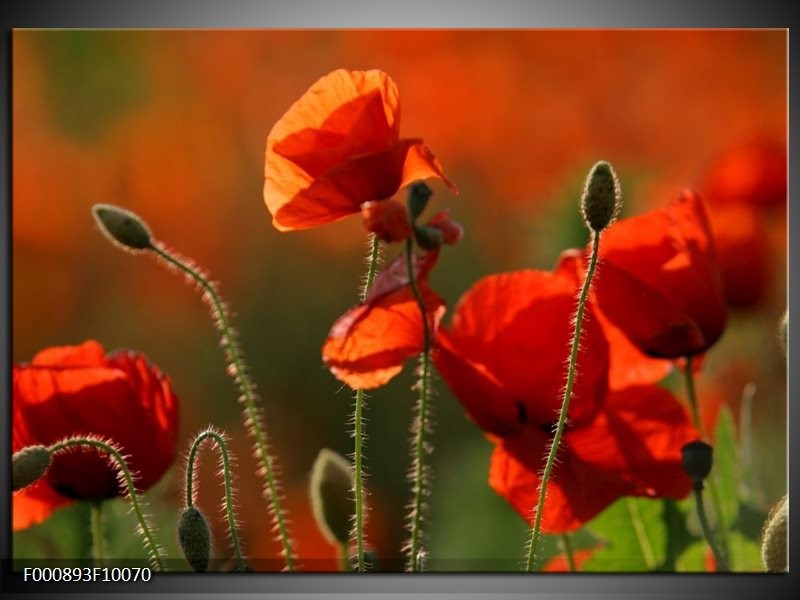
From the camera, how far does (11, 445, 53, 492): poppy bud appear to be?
96 centimetres

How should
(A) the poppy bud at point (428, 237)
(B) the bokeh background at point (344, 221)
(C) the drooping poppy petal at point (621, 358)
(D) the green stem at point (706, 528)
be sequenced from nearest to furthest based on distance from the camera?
(A) the poppy bud at point (428, 237)
(D) the green stem at point (706, 528)
(C) the drooping poppy petal at point (621, 358)
(B) the bokeh background at point (344, 221)

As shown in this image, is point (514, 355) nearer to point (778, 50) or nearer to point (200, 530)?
point (200, 530)

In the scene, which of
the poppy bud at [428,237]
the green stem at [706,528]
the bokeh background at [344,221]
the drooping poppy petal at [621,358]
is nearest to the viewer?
the poppy bud at [428,237]

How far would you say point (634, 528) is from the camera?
3.99 ft

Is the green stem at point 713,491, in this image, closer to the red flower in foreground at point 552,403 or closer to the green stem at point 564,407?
the red flower in foreground at point 552,403

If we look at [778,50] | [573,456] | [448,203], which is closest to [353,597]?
[573,456]

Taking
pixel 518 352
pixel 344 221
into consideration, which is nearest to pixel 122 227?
pixel 518 352

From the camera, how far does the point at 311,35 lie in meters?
1.53

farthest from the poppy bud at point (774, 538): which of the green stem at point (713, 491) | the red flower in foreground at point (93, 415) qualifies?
the red flower in foreground at point (93, 415)

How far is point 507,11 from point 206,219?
504mm

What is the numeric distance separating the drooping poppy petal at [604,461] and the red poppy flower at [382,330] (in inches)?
7.9

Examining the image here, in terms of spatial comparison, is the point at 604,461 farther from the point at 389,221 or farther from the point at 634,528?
the point at 389,221

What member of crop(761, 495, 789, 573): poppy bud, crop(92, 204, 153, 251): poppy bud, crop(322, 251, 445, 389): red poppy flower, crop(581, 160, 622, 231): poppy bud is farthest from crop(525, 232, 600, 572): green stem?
crop(92, 204, 153, 251): poppy bud

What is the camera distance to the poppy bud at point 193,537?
37.5 inches
